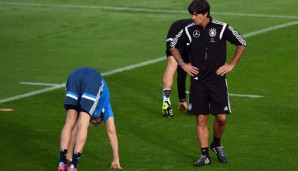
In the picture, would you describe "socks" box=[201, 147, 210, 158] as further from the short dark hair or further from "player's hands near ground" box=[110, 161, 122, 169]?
the short dark hair

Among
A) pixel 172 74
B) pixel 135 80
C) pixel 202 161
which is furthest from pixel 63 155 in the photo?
pixel 135 80

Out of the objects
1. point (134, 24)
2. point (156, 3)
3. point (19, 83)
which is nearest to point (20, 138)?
point (19, 83)

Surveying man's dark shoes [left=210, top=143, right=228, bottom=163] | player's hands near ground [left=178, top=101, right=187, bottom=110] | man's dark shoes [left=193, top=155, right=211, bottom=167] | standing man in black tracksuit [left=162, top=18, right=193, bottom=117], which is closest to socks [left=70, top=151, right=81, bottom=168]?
man's dark shoes [left=193, top=155, right=211, bottom=167]

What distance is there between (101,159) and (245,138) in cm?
276

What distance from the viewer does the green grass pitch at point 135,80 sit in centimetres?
1714

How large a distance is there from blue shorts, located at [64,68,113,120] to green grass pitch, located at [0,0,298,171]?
124 cm

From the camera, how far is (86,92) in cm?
1537

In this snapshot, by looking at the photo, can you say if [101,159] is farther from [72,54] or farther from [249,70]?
[72,54]

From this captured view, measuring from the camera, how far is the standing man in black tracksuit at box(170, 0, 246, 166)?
16.1 m

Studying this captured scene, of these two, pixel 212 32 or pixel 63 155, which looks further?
pixel 212 32

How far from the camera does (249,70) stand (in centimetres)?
2486

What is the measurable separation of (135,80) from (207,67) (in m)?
7.82

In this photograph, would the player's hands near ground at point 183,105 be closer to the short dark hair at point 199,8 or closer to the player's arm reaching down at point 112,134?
the player's arm reaching down at point 112,134

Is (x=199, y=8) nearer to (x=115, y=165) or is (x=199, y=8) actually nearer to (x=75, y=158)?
(x=115, y=165)
